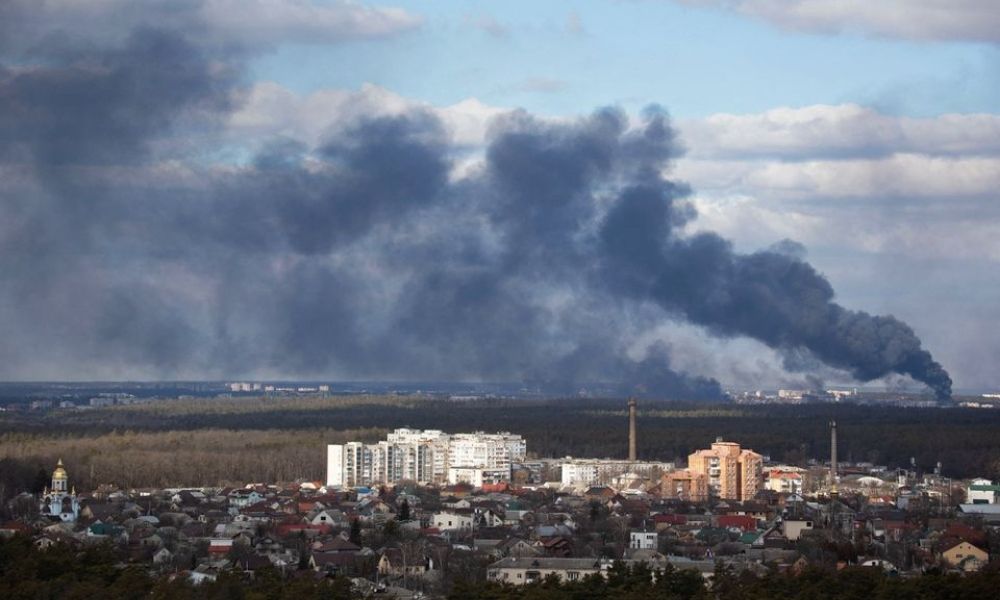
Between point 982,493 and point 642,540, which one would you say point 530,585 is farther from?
point 982,493

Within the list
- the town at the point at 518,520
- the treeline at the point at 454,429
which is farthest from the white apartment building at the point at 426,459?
the treeline at the point at 454,429

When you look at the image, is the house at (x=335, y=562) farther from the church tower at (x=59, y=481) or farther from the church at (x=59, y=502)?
the church tower at (x=59, y=481)

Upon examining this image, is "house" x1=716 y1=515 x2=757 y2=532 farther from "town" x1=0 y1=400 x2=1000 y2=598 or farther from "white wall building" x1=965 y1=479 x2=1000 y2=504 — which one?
"white wall building" x1=965 y1=479 x2=1000 y2=504

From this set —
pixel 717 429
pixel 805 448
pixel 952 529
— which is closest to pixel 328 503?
Answer: pixel 952 529

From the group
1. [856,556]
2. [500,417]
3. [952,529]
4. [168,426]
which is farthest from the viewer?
[500,417]

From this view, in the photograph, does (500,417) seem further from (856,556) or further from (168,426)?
(856,556)

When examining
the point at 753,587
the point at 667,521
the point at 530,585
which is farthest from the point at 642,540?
the point at 753,587
